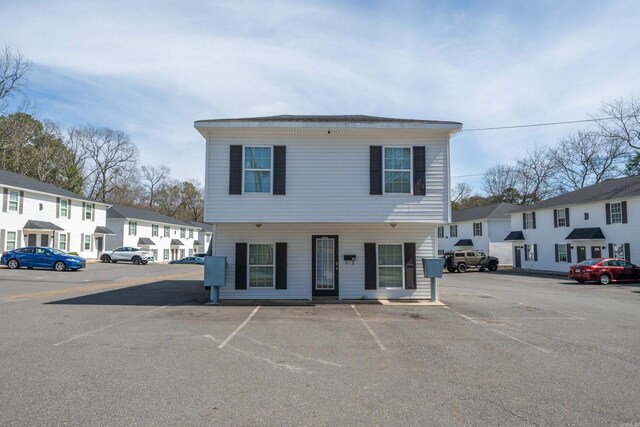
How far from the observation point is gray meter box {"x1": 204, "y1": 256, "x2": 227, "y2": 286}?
13602mm

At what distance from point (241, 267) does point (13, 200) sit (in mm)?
25432

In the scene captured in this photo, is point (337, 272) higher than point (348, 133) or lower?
lower

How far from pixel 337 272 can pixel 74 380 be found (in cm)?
1003

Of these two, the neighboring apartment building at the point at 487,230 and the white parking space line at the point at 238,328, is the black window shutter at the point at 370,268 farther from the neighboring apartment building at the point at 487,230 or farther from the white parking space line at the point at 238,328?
the neighboring apartment building at the point at 487,230

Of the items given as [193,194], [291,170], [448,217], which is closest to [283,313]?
[291,170]

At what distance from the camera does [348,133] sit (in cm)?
1418

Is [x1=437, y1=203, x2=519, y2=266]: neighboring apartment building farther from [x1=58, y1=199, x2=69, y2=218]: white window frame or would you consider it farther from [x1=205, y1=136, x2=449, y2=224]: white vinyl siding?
[x1=58, y1=199, x2=69, y2=218]: white window frame

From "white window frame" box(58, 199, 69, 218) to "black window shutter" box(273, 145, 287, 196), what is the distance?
99.0ft

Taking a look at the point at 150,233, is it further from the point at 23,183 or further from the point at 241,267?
the point at 241,267

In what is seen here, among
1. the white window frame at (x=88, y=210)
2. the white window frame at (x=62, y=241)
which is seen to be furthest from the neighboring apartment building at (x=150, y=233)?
the white window frame at (x=62, y=241)

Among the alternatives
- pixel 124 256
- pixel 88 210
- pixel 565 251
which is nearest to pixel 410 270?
pixel 565 251

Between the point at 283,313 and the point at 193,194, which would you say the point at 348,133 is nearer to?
the point at 283,313

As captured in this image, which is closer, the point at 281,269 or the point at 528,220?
the point at 281,269

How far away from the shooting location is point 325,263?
49.8 feet
